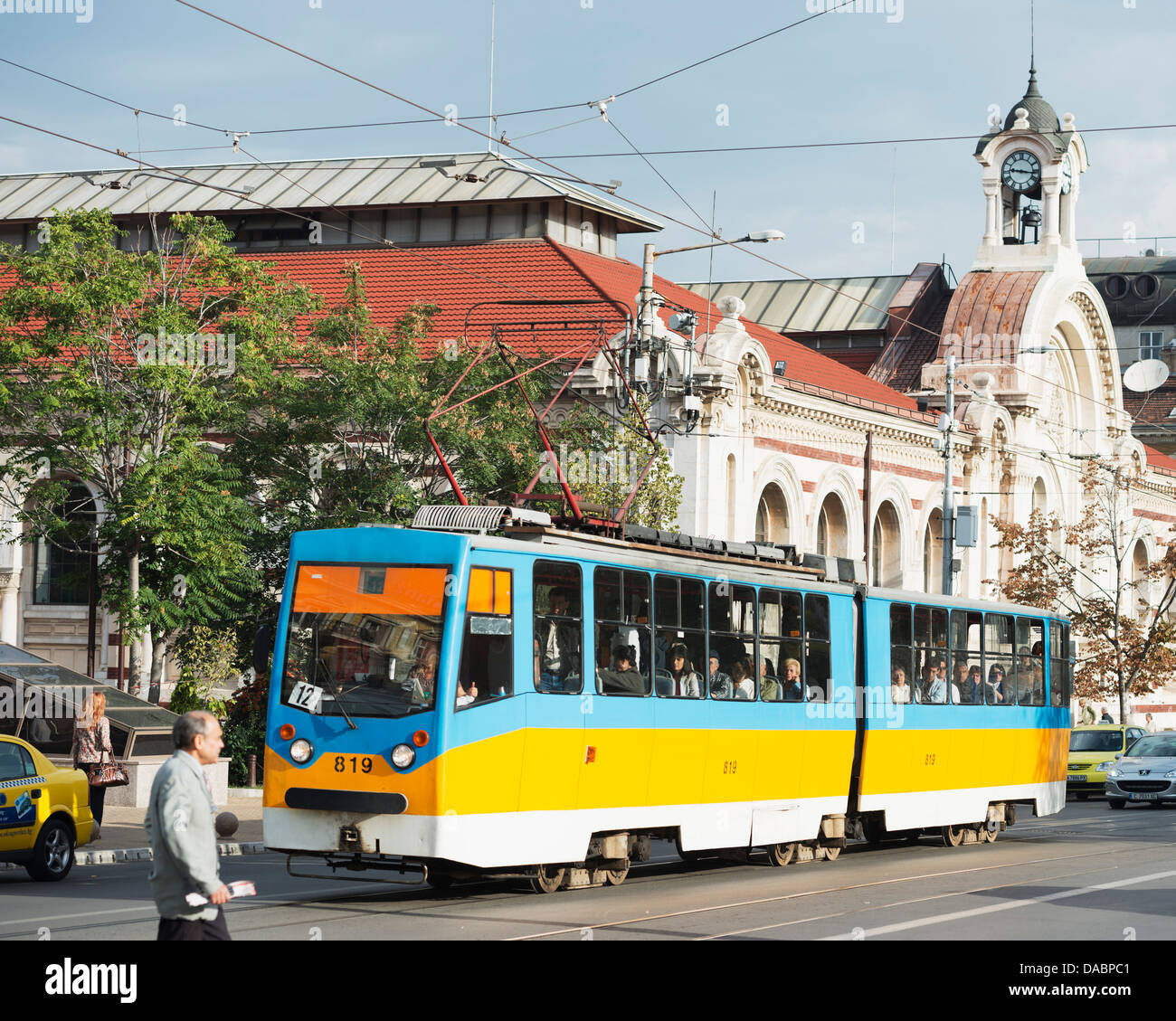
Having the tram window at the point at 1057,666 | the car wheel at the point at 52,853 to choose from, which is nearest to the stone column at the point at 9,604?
the car wheel at the point at 52,853

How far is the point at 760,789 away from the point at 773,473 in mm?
20608

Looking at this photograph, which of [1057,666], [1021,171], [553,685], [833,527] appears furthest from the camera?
[1021,171]

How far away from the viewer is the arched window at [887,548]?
44094 millimetres

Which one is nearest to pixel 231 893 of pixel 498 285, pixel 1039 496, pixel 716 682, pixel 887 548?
pixel 716 682

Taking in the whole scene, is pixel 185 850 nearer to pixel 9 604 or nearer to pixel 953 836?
pixel 953 836

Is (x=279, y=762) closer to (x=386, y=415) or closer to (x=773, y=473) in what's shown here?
(x=386, y=415)

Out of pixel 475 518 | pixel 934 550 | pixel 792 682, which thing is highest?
pixel 934 550

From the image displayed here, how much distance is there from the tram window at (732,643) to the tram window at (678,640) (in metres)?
0.22

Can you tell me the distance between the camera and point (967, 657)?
21812 millimetres

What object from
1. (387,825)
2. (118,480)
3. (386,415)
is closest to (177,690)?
(118,480)

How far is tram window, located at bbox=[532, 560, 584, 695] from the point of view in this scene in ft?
47.3

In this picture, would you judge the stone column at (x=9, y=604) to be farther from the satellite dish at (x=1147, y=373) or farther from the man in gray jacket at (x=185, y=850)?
the satellite dish at (x=1147, y=373)

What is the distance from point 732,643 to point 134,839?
8.31 m

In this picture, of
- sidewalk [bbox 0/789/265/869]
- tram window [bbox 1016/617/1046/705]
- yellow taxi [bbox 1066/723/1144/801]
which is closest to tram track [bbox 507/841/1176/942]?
tram window [bbox 1016/617/1046/705]
